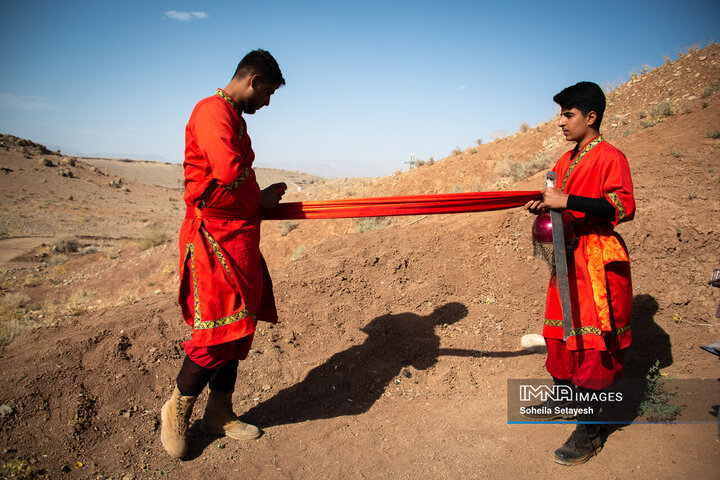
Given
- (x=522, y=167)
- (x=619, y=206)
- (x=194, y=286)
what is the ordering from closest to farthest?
(x=619, y=206) → (x=194, y=286) → (x=522, y=167)

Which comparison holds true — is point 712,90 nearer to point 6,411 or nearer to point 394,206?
point 394,206

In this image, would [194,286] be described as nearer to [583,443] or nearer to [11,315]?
[583,443]

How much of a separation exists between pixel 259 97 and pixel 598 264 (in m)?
2.25

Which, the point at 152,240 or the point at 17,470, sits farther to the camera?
the point at 152,240

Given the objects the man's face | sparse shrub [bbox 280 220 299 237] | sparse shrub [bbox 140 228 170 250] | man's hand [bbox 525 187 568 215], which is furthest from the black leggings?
sparse shrub [bbox 140 228 170 250]

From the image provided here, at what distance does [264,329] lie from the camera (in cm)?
417

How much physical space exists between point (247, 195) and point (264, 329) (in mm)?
2190

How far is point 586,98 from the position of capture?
242 centimetres

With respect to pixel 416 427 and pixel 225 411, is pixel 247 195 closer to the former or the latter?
pixel 225 411

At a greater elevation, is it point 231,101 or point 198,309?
point 231,101

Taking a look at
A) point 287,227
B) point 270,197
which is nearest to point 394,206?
point 270,197

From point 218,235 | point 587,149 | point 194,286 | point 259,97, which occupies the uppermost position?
point 259,97

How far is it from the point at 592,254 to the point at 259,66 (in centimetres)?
226

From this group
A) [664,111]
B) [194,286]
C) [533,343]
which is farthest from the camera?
[664,111]
